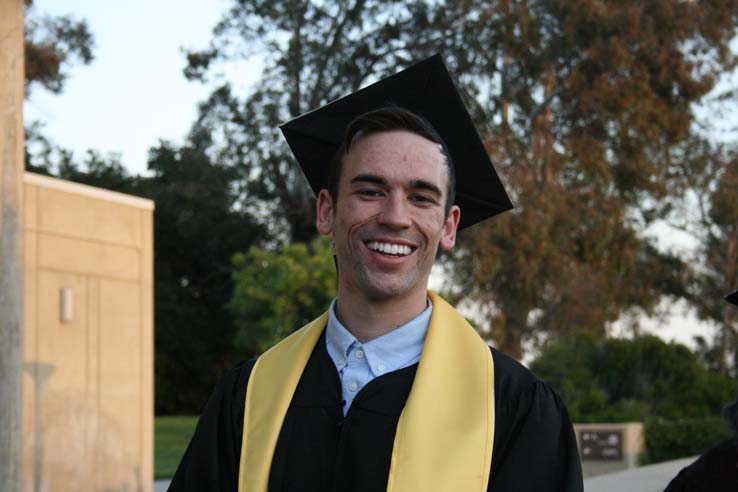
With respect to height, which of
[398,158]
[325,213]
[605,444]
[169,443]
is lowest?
[605,444]

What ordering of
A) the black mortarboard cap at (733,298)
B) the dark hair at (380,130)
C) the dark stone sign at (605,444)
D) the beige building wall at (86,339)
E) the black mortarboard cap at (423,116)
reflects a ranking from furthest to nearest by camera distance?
the dark stone sign at (605,444), the beige building wall at (86,339), the black mortarboard cap at (733,298), the black mortarboard cap at (423,116), the dark hair at (380,130)

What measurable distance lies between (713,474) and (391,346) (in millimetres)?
2486

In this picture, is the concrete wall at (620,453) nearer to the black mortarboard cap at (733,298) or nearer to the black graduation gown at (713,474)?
the black mortarboard cap at (733,298)

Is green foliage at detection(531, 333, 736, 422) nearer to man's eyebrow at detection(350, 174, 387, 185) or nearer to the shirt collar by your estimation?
the shirt collar

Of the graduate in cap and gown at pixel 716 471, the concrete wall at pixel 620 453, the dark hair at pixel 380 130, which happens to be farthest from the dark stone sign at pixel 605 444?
the dark hair at pixel 380 130

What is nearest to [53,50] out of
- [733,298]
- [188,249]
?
[188,249]

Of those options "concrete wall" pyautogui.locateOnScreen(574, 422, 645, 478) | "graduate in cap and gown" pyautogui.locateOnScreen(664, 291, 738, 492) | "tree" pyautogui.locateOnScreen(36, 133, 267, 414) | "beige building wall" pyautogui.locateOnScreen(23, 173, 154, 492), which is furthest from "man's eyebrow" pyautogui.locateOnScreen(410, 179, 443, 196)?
"tree" pyautogui.locateOnScreen(36, 133, 267, 414)

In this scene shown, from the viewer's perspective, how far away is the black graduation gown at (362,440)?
2.68 m

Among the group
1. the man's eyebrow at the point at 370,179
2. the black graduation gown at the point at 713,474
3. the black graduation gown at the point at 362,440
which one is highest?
the man's eyebrow at the point at 370,179

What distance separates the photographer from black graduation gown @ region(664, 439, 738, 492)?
4816 millimetres

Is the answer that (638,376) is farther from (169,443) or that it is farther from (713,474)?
(713,474)

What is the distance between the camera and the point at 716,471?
15.9 ft

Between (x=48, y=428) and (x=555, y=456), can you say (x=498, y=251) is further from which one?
(x=555, y=456)

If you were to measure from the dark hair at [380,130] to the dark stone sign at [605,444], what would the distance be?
732 inches
